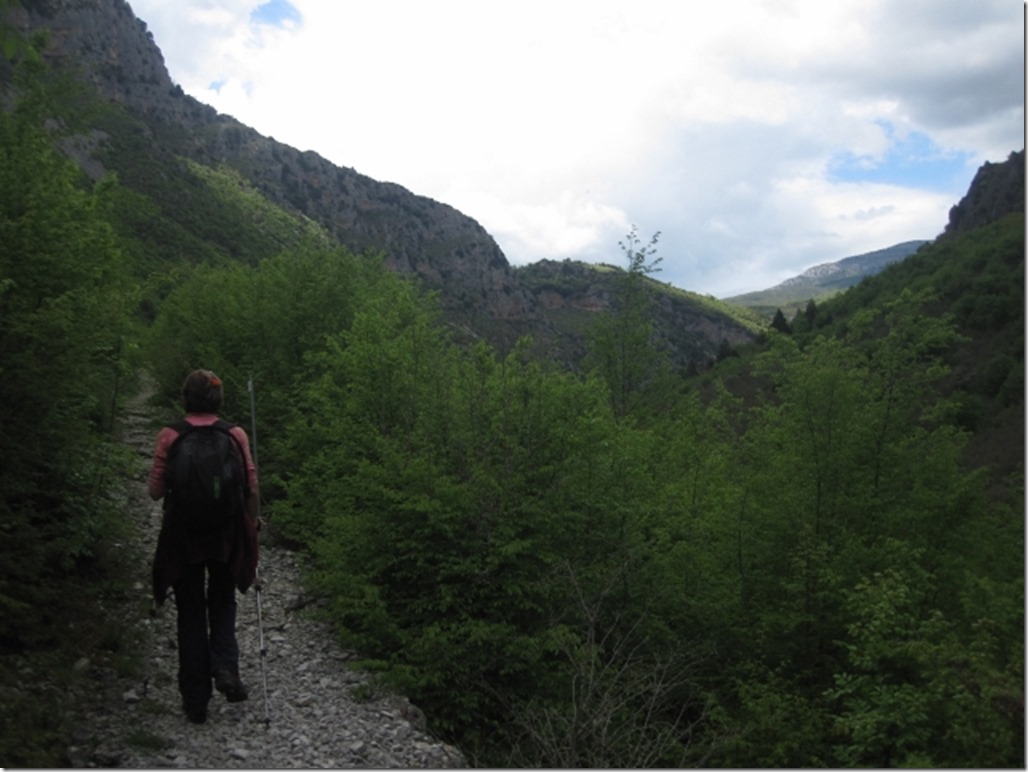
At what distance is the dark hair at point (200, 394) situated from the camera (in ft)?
17.1

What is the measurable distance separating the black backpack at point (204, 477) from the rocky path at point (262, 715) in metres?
1.46

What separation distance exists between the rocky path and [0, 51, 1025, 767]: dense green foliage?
414 mm

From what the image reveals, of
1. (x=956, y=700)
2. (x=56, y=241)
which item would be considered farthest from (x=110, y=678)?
(x=956, y=700)

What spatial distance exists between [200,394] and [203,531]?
0.95 m

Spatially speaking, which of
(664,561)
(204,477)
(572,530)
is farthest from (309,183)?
(204,477)

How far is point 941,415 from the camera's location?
11.6 meters

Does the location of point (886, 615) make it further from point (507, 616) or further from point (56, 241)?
point (56, 241)

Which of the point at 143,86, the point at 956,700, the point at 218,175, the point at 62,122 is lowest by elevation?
the point at 956,700

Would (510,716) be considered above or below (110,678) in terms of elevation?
below

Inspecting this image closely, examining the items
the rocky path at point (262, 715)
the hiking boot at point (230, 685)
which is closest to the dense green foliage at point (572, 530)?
the rocky path at point (262, 715)

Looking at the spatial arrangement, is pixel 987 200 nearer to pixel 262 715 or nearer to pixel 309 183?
pixel 262 715

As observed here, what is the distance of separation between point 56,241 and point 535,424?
5181 mm

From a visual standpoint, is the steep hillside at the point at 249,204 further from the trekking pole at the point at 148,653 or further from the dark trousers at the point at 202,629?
the trekking pole at the point at 148,653

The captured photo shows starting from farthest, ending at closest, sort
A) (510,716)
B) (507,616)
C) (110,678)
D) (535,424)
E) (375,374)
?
(375,374)
(535,424)
(507,616)
(510,716)
(110,678)
